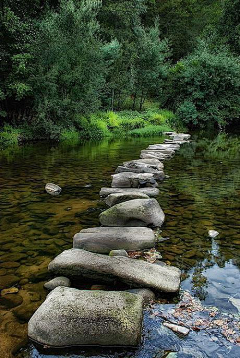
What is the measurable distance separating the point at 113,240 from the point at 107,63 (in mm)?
20259

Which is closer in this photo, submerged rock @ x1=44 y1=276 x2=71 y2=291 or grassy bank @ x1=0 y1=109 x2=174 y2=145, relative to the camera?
submerged rock @ x1=44 y1=276 x2=71 y2=291

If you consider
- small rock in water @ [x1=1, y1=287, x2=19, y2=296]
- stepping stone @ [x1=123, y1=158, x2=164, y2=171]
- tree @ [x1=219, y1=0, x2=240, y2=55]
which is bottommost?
small rock in water @ [x1=1, y1=287, x2=19, y2=296]

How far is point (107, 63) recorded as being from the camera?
22.6m

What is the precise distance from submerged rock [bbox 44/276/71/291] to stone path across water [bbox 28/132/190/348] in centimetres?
A: 1

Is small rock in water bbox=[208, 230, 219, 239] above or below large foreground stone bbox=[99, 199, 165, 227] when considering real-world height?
below

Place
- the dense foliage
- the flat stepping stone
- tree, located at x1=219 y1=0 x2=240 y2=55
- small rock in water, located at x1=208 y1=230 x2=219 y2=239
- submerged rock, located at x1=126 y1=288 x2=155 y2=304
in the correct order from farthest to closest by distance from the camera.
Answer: tree, located at x1=219 y1=0 x2=240 y2=55, the dense foliage, the flat stepping stone, small rock in water, located at x1=208 y1=230 x2=219 y2=239, submerged rock, located at x1=126 y1=288 x2=155 y2=304

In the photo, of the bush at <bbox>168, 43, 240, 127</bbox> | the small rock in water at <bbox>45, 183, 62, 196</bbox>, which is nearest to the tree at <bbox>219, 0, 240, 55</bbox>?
the bush at <bbox>168, 43, 240, 127</bbox>

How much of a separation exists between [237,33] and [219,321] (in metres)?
31.5

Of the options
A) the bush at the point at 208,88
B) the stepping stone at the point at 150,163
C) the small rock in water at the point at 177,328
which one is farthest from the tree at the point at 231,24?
the small rock in water at the point at 177,328

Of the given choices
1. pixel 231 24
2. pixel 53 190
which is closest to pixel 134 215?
pixel 53 190

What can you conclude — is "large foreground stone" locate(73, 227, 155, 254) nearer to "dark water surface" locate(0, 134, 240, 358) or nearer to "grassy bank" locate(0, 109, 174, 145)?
"dark water surface" locate(0, 134, 240, 358)

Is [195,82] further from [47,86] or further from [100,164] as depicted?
[100,164]

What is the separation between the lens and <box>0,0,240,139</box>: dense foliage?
16.7m

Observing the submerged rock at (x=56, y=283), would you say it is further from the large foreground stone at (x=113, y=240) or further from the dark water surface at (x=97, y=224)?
the large foreground stone at (x=113, y=240)
